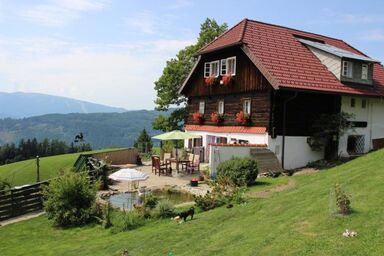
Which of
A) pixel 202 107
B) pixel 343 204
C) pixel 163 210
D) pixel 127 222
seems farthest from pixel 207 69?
pixel 343 204

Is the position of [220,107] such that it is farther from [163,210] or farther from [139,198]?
[163,210]

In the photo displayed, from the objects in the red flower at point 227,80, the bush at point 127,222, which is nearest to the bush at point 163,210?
the bush at point 127,222

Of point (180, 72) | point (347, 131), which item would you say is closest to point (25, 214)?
point (347, 131)

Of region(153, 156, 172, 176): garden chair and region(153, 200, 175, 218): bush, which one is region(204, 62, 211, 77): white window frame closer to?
region(153, 156, 172, 176): garden chair

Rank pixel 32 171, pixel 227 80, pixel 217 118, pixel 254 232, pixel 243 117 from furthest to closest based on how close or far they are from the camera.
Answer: pixel 32 171 → pixel 217 118 → pixel 227 80 → pixel 243 117 → pixel 254 232

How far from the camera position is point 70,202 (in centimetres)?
1681

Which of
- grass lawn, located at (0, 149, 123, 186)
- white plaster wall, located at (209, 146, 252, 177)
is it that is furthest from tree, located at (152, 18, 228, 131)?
white plaster wall, located at (209, 146, 252, 177)

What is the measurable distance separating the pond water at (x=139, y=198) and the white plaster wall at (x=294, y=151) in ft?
23.2

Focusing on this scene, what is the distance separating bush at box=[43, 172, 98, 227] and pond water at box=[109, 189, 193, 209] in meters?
1.38

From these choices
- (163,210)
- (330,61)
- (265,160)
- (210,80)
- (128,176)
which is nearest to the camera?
(163,210)

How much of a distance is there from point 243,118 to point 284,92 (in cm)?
309

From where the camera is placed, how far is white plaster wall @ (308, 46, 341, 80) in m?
26.8

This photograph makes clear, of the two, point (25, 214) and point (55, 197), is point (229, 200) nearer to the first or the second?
point (55, 197)

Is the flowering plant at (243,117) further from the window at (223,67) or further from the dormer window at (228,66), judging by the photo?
the window at (223,67)
